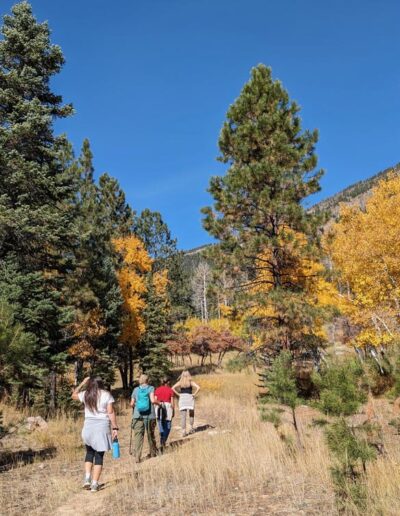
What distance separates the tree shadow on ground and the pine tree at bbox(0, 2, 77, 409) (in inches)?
134

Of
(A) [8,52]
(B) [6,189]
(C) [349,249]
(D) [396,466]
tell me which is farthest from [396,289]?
(A) [8,52]

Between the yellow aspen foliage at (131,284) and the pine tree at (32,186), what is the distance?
29.0ft

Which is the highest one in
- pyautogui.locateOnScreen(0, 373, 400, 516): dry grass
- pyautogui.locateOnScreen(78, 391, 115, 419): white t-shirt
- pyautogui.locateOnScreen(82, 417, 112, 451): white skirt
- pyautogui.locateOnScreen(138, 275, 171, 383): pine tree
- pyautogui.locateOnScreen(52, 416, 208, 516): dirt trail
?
pyautogui.locateOnScreen(138, 275, 171, 383): pine tree

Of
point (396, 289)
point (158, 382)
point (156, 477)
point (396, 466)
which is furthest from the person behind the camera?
point (158, 382)

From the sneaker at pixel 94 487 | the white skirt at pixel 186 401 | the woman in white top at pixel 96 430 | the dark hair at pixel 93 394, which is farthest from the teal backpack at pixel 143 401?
the white skirt at pixel 186 401

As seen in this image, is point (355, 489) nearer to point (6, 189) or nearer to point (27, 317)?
point (27, 317)

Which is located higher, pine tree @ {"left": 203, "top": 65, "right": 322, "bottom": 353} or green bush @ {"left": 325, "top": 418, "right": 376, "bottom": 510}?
pine tree @ {"left": 203, "top": 65, "right": 322, "bottom": 353}

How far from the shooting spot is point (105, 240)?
23375 millimetres

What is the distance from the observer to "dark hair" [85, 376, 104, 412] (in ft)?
21.4

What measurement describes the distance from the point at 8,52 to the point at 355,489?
16.5m

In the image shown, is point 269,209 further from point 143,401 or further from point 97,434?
point 97,434

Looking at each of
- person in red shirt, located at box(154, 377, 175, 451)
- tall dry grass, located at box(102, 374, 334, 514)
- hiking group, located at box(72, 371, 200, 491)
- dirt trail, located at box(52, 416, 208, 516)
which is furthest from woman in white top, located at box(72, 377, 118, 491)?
person in red shirt, located at box(154, 377, 175, 451)

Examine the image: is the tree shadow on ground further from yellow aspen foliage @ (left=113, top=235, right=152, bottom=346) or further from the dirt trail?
yellow aspen foliage @ (left=113, top=235, right=152, bottom=346)

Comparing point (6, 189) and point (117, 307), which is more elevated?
point (6, 189)
